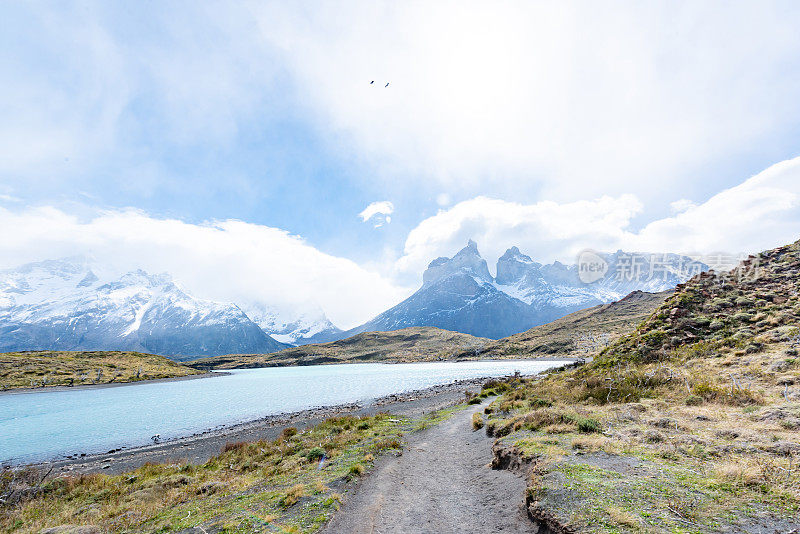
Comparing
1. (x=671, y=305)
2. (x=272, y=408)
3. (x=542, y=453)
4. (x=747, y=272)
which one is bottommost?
(x=272, y=408)

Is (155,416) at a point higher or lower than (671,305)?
lower

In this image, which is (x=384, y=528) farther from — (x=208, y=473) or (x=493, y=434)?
(x=208, y=473)

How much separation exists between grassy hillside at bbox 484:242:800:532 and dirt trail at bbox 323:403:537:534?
121cm

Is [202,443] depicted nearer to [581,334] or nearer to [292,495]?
[292,495]

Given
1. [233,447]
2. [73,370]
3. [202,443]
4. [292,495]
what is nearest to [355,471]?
[292,495]

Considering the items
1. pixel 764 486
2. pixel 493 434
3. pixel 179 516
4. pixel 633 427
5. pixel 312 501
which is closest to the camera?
pixel 764 486

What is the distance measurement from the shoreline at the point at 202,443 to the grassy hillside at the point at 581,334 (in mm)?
105821

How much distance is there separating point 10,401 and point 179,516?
88054 millimetres

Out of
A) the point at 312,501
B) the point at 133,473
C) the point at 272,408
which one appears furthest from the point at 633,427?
the point at 272,408

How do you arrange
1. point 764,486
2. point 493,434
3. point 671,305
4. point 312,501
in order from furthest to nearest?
point 671,305
point 493,434
point 312,501
point 764,486

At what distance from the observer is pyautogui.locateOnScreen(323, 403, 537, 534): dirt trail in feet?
34.6

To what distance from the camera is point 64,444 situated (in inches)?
1363

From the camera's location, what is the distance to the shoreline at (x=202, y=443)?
2639 cm

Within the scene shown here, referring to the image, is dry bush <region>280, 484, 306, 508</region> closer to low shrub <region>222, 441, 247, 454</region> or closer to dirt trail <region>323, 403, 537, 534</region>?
dirt trail <region>323, 403, 537, 534</region>
